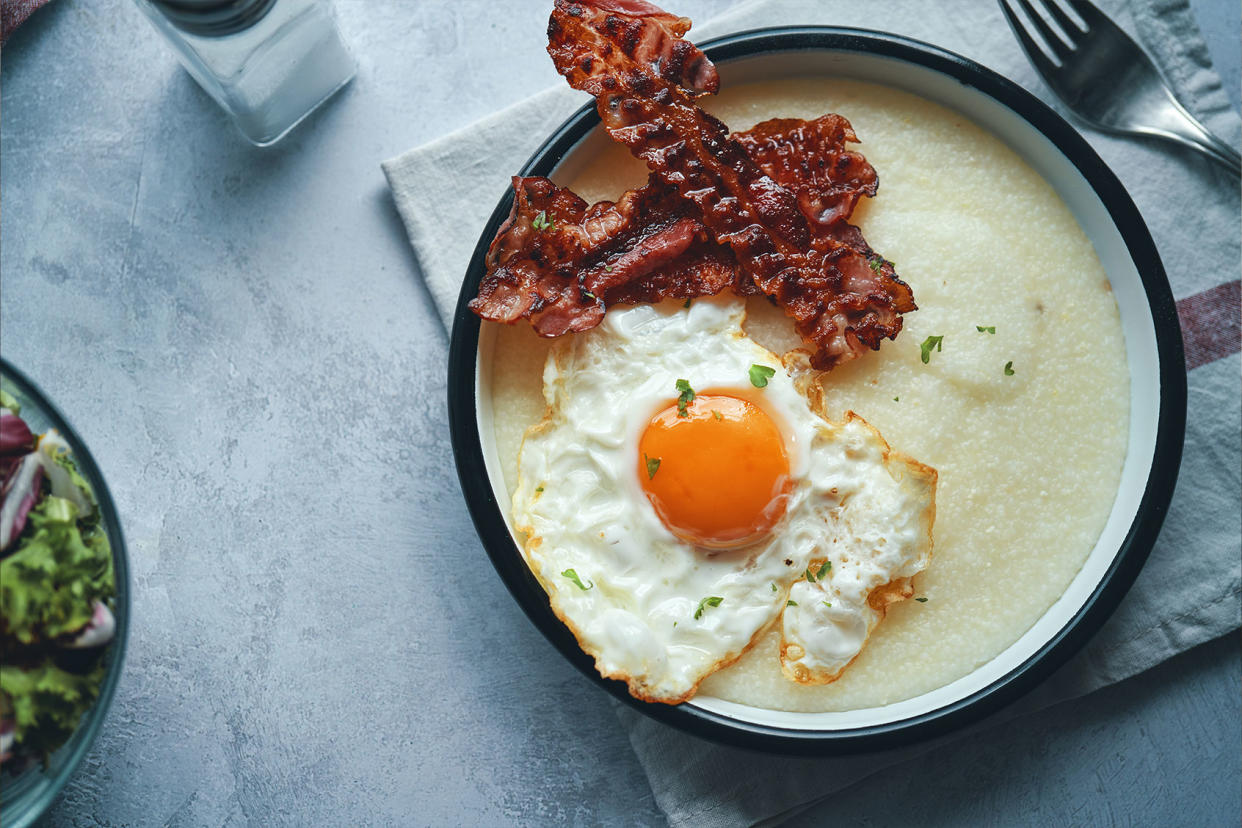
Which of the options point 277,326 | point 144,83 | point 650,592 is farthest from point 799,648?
point 144,83

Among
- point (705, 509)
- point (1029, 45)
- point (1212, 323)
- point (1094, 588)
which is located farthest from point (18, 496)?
point (1212, 323)

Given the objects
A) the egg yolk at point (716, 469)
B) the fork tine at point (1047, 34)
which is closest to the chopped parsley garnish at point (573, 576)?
the egg yolk at point (716, 469)

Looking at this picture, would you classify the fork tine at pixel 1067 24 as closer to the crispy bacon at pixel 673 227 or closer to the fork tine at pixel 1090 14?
the fork tine at pixel 1090 14

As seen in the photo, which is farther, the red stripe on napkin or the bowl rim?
the red stripe on napkin

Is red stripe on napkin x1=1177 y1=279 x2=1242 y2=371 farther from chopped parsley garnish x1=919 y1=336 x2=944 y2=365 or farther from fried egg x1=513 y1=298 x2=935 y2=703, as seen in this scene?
fried egg x1=513 y1=298 x2=935 y2=703

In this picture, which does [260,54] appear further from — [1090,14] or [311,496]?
[1090,14]

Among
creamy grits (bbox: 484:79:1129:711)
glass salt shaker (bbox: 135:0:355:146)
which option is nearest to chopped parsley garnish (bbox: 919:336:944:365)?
creamy grits (bbox: 484:79:1129:711)

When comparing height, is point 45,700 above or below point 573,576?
above
